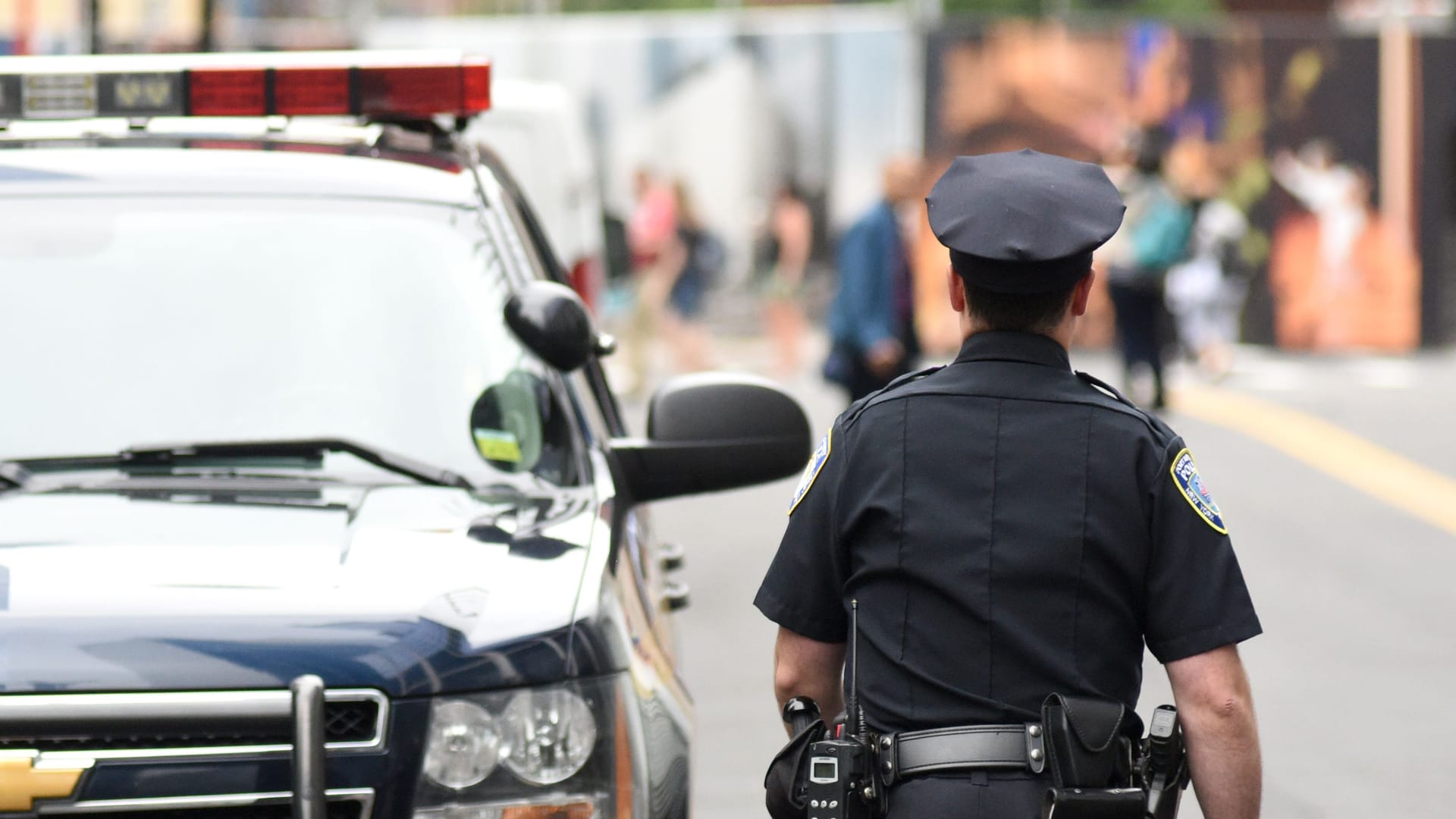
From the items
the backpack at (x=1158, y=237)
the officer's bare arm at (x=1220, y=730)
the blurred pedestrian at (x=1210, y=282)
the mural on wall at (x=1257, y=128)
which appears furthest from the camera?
the mural on wall at (x=1257, y=128)

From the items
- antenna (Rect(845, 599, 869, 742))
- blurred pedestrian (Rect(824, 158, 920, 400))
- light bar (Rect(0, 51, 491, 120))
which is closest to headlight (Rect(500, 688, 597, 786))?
antenna (Rect(845, 599, 869, 742))

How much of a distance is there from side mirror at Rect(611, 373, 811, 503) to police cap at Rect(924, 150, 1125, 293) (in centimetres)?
114

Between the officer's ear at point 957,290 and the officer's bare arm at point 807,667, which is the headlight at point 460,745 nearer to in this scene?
the officer's bare arm at point 807,667

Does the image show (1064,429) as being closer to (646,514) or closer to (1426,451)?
(646,514)

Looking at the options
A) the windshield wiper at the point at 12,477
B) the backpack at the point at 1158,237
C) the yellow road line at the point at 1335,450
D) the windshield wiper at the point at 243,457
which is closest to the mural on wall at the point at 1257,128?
the yellow road line at the point at 1335,450

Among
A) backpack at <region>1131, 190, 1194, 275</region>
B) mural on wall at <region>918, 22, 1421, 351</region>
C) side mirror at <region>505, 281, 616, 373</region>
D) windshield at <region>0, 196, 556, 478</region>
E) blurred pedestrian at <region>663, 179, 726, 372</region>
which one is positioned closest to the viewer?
windshield at <region>0, 196, 556, 478</region>

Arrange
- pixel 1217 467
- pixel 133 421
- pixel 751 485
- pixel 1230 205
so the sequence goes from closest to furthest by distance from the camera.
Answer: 1. pixel 133 421
2. pixel 751 485
3. pixel 1217 467
4. pixel 1230 205

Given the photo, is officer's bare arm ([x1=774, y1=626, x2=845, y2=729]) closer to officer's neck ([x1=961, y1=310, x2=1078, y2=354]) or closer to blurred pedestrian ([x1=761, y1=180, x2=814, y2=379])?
officer's neck ([x1=961, y1=310, x2=1078, y2=354])

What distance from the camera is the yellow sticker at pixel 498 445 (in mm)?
3625

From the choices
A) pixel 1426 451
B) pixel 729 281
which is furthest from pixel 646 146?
pixel 1426 451

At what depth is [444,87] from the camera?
4207mm

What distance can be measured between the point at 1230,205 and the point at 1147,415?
780 inches

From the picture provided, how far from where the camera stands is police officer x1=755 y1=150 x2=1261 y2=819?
2.64m

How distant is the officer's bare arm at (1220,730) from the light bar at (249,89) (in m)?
2.14
